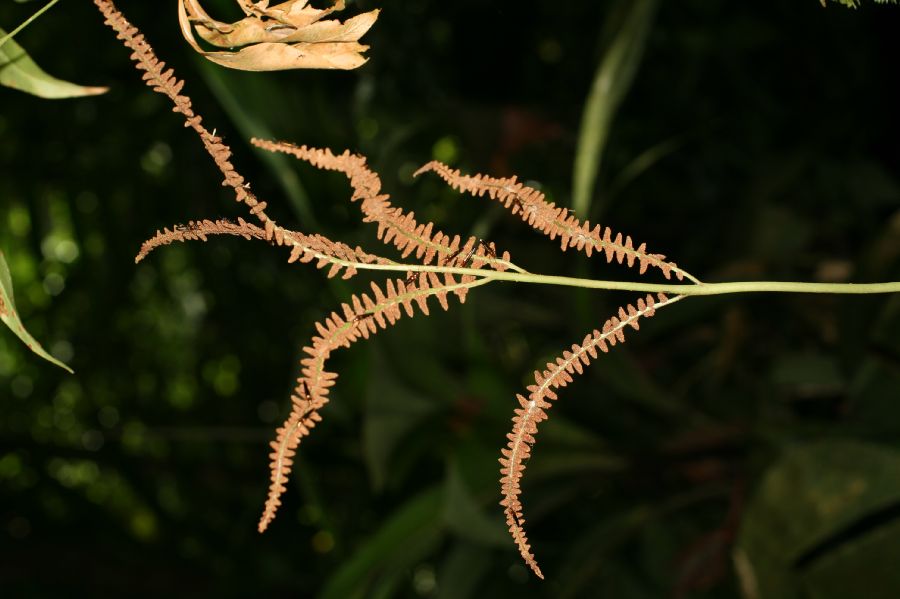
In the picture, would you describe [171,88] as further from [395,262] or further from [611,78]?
[611,78]

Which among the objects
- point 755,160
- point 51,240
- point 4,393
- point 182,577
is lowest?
point 182,577

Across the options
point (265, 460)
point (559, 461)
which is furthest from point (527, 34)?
point (265, 460)

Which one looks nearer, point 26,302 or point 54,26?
point 54,26

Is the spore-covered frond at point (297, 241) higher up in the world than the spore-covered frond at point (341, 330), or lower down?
higher up

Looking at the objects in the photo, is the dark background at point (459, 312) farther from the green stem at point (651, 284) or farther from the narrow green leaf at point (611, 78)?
the green stem at point (651, 284)

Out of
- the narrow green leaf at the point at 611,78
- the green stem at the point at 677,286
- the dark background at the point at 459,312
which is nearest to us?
the green stem at the point at 677,286

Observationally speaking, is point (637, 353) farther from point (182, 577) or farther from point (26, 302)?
point (26, 302)

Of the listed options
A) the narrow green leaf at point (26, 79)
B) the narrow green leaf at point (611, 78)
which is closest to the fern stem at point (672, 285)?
the narrow green leaf at point (26, 79)
